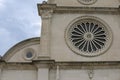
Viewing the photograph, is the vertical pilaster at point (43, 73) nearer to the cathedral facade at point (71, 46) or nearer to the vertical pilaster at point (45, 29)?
the cathedral facade at point (71, 46)

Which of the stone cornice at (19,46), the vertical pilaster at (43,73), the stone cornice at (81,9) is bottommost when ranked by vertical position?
the vertical pilaster at (43,73)

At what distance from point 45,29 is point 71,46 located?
7.33 ft

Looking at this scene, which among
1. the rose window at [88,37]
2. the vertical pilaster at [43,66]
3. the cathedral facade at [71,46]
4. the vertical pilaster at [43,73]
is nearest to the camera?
the vertical pilaster at [43,73]

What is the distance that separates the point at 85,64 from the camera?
2214 cm

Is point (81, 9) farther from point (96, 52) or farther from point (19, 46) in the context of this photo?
point (19, 46)

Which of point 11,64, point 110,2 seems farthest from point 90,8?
point 11,64

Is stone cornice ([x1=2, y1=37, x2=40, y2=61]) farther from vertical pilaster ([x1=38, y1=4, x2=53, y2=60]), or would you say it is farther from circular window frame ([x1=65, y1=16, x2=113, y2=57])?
circular window frame ([x1=65, y1=16, x2=113, y2=57])

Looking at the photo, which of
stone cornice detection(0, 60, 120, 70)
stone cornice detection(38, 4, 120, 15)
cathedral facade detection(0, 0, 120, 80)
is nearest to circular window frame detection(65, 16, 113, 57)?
cathedral facade detection(0, 0, 120, 80)

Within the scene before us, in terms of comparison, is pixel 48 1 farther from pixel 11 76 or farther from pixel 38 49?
pixel 11 76

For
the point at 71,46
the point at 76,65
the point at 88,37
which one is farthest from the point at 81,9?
the point at 76,65

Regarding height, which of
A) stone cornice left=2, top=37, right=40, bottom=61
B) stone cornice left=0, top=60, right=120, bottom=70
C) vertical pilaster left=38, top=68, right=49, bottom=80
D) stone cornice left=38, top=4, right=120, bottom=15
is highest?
stone cornice left=38, top=4, right=120, bottom=15

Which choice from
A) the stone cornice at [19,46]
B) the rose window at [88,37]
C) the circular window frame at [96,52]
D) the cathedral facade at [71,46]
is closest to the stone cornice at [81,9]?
the cathedral facade at [71,46]

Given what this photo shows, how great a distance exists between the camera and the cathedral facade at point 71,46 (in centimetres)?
2206

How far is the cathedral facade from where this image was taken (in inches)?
869
